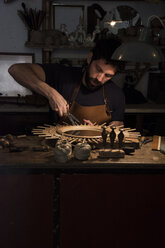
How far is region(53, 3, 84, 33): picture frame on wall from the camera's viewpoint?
4414 millimetres

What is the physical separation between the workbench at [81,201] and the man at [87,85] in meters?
0.98

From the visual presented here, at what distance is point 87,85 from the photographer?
2.92 m

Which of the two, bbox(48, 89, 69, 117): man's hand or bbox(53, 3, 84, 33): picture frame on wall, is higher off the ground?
bbox(53, 3, 84, 33): picture frame on wall

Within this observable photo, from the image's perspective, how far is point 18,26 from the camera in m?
4.46

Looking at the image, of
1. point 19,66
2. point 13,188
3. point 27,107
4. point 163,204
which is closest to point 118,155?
point 163,204

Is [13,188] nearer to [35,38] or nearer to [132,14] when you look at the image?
[35,38]

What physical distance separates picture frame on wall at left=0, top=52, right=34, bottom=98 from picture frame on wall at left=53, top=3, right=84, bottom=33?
71 centimetres

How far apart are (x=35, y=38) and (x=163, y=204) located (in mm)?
3268

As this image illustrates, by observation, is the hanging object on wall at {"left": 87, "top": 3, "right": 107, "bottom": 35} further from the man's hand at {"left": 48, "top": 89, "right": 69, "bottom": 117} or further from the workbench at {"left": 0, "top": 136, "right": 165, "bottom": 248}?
the workbench at {"left": 0, "top": 136, "right": 165, "bottom": 248}

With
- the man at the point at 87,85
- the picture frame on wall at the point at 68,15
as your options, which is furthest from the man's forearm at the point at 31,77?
the picture frame on wall at the point at 68,15

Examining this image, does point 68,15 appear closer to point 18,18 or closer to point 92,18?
point 92,18

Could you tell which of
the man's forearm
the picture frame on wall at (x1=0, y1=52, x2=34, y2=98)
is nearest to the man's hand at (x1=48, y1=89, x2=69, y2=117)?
the man's forearm

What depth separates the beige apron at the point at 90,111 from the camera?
285cm

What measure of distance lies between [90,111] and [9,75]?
228 cm
